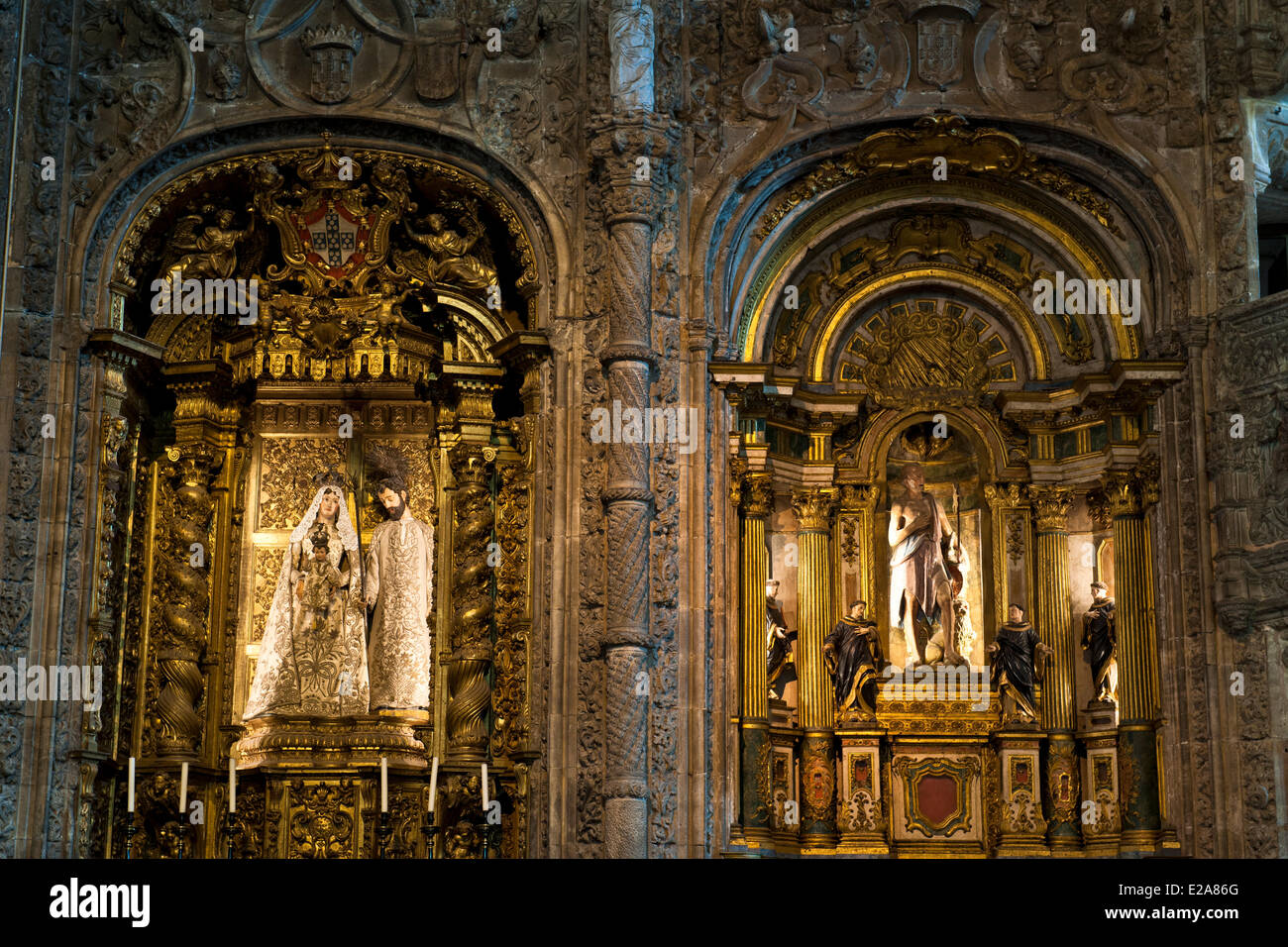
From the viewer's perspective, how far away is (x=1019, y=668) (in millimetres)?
19734

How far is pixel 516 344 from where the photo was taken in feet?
62.1

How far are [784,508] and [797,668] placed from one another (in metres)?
1.61

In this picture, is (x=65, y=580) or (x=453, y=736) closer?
(x=65, y=580)

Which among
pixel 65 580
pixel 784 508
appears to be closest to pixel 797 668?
pixel 784 508

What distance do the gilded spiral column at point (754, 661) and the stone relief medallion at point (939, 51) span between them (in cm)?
409

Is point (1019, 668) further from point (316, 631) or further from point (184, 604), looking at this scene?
point (184, 604)

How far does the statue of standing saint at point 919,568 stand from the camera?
20.2 meters

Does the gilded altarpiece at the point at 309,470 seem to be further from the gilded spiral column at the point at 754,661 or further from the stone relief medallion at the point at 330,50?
the gilded spiral column at the point at 754,661

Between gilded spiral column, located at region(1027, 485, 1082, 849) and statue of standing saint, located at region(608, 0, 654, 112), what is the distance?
5.48m

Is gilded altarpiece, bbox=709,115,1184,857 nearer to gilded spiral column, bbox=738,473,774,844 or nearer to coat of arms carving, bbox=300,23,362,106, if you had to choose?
gilded spiral column, bbox=738,473,774,844
